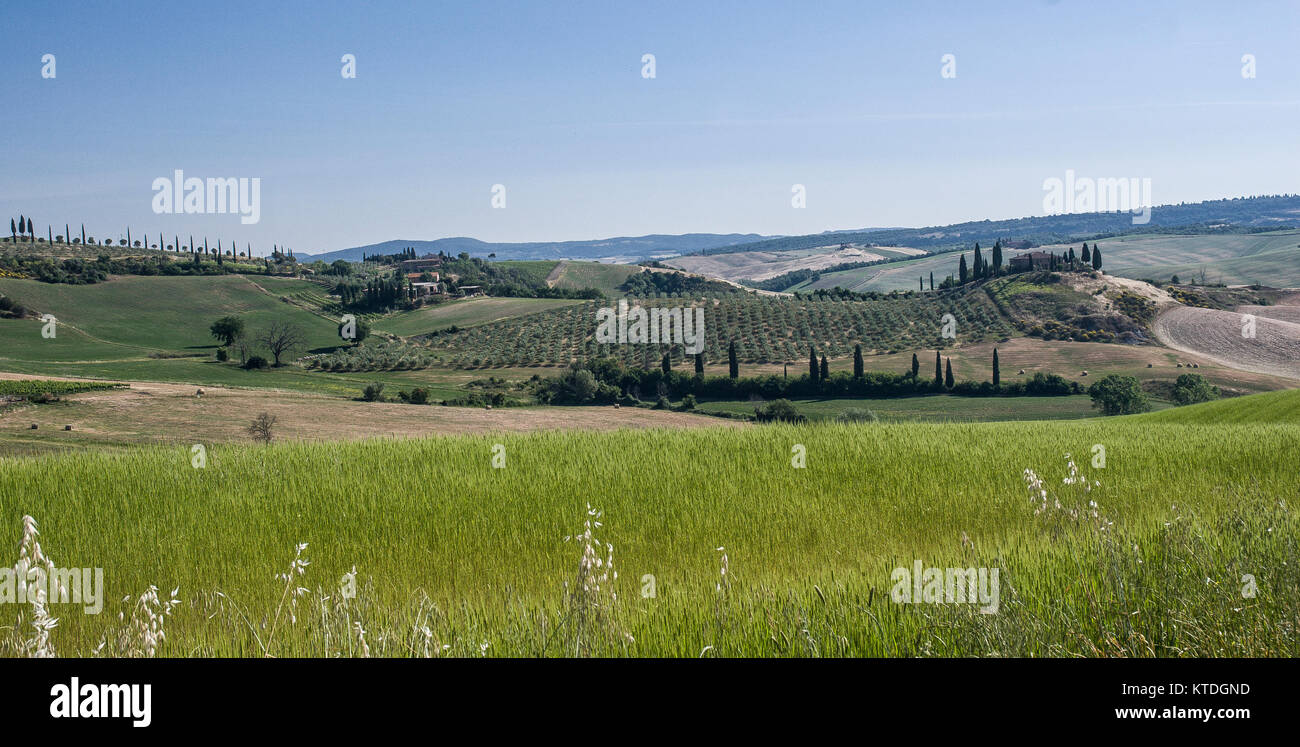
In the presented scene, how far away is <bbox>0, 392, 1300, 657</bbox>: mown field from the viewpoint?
5.21 m

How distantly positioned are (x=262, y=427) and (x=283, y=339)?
66.1 m

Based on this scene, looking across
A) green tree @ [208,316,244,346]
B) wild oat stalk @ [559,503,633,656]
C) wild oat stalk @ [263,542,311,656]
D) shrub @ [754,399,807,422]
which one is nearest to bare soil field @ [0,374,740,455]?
shrub @ [754,399,807,422]

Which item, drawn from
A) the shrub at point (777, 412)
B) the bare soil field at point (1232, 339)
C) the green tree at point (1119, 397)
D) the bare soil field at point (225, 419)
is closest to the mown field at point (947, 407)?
the green tree at point (1119, 397)

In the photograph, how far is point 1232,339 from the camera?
374 feet

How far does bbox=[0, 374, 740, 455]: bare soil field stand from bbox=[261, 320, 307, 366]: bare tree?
38.6 metres

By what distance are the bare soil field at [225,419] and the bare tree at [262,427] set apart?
0.47 meters

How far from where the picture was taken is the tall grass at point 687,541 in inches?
205

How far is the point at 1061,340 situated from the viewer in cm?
11281

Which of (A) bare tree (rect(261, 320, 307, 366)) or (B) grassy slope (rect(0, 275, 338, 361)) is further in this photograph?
(A) bare tree (rect(261, 320, 307, 366))

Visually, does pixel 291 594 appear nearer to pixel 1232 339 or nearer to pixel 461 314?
pixel 1232 339

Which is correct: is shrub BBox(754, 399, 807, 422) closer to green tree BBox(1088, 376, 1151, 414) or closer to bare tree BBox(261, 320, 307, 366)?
green tree BBox(1088, 376, 1151, 414)

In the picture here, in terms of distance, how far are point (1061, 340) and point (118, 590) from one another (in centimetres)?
12073
